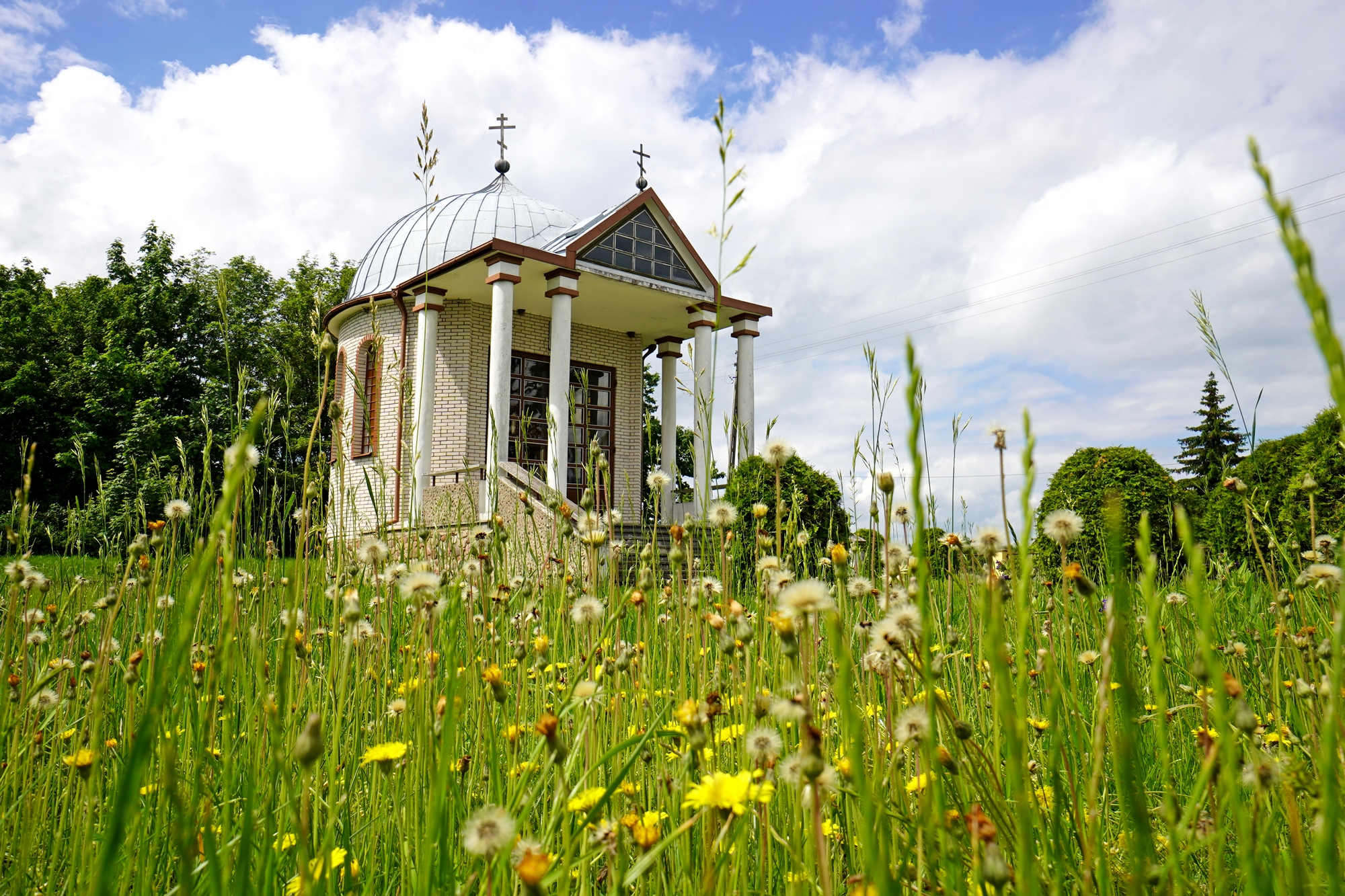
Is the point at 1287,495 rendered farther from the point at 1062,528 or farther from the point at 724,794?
the point at 724,794

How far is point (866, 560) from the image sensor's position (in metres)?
3.53

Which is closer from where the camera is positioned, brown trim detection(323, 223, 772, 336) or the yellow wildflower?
the yellow wildflower

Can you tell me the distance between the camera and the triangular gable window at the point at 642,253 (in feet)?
44.1

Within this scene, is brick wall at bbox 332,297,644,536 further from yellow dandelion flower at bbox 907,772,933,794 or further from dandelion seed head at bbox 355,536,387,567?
yellow dandelion flower at bbox 907,772,933,794

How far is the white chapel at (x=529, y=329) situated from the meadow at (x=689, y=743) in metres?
8.53

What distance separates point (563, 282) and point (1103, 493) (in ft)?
27.8

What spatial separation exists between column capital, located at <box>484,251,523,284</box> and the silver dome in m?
3.53

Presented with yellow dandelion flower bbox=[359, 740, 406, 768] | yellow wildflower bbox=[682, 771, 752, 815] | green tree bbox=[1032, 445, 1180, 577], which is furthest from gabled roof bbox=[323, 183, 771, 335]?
yellow wildflower bbox=[682, 771, 752, 815]

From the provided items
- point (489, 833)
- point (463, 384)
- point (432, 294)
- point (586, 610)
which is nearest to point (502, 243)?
point (432, 294)

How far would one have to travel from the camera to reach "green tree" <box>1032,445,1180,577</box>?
661cm

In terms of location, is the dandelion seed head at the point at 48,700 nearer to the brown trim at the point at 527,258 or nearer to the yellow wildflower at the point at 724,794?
the yellow wildflower at the point at 724,794

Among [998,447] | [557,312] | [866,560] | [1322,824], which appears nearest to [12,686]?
[998,447]

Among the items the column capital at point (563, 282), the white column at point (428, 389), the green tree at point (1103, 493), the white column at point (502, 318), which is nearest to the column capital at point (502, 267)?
the white column at point (502, 318)

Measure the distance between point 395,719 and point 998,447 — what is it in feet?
5.61
